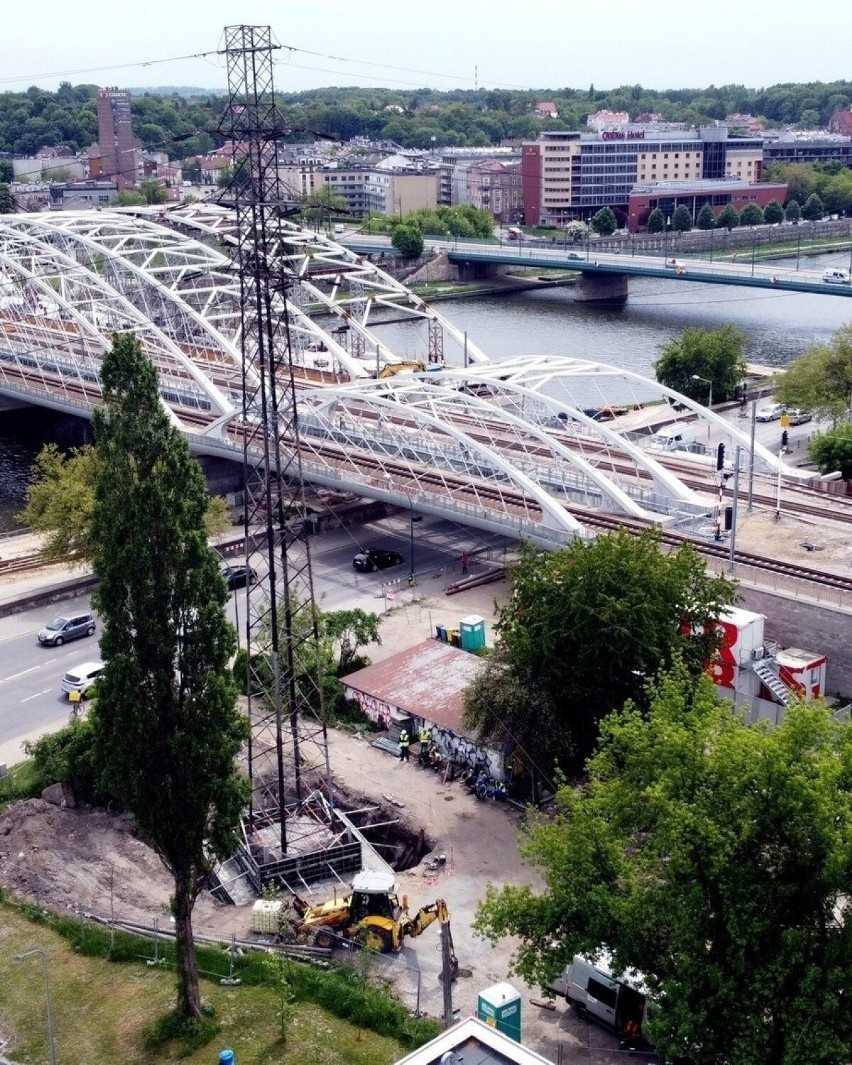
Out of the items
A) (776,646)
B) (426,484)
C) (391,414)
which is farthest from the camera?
(391,414)

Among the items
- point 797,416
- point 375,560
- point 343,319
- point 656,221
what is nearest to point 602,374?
point 375,560

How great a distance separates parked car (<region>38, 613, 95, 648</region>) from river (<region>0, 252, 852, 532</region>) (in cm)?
2970

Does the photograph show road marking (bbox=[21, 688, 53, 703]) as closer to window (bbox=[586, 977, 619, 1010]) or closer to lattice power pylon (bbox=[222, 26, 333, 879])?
lattice power pylon (bbox=[222, 26, 333, 879])

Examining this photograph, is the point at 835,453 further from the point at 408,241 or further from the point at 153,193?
the point at 153,193

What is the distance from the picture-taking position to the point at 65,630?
36094 mm

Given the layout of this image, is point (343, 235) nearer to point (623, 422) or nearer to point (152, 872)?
point (623, 422)

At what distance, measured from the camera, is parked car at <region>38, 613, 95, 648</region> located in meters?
36.0

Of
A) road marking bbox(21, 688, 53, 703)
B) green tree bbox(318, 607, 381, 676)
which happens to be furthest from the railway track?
road marking bbox(21, 688, 53, 703)

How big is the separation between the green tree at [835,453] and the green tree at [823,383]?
8.21m

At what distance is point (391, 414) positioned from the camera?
54781 mm

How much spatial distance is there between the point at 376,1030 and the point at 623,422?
45218 mm

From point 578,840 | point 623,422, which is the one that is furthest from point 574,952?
point 623,422

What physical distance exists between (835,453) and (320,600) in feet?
67.1

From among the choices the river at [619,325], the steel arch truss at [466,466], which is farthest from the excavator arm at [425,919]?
the river at [619,325]
